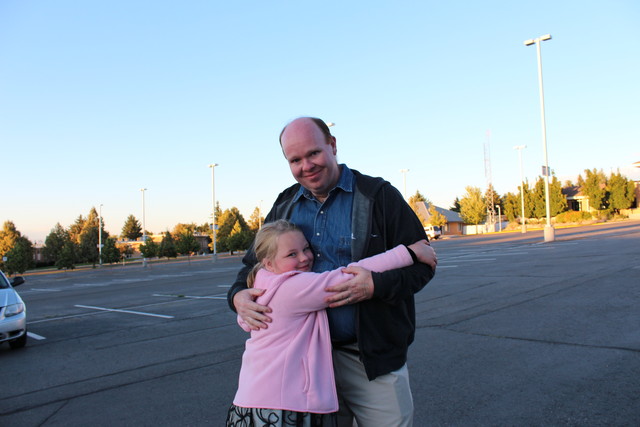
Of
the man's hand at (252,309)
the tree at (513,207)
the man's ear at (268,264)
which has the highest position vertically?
the tree at (513,207)

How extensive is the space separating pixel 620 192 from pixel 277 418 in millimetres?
62382

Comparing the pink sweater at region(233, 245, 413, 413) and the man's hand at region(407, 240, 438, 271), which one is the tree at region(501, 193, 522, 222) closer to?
the man's hand at region(407, 240, 438, 271)

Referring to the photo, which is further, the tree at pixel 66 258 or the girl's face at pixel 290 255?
the tree at pixel 66 258

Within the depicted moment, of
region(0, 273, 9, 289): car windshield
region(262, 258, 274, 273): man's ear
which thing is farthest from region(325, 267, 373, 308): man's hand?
region(0, 273, 9, 289): car windshield

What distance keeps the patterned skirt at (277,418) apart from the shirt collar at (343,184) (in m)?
0.99

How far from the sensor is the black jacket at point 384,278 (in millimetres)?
1856

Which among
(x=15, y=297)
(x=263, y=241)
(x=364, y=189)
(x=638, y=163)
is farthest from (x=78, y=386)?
(x=638, y=163)

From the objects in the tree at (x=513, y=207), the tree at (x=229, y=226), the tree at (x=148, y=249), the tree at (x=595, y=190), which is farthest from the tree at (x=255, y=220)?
the tree at (x=595, y=190)

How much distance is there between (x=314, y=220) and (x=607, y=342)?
14.9ft

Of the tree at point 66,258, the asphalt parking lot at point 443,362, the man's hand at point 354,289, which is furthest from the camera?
the tree at point 66,258

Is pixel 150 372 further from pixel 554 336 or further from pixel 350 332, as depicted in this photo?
pixel 554 336

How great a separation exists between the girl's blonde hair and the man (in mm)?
125

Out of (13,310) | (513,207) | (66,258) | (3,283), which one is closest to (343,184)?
(13,310)

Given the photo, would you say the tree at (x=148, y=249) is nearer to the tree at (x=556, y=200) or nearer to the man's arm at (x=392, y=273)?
the man's arm at (x=392, y=273)
